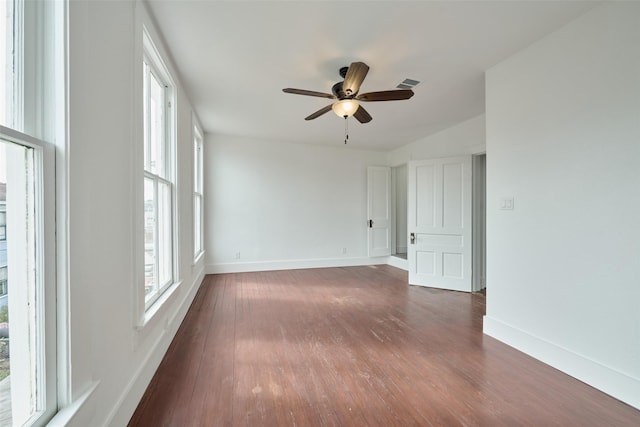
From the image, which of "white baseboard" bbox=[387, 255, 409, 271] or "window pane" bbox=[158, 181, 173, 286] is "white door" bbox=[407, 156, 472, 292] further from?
"window pane" bbox=[158, 181, 173, 286]

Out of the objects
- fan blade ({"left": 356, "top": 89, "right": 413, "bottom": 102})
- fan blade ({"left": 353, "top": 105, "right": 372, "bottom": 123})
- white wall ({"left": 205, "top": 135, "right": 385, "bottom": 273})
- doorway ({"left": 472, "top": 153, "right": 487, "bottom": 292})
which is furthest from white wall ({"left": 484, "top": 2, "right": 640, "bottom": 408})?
white wall ({"left": 205, "top": 135, "right": 385, "bottom": 273})

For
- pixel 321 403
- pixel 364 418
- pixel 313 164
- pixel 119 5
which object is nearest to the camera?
pixel 119 5

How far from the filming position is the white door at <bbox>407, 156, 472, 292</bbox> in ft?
13.5

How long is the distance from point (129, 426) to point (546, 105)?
12.3 feet

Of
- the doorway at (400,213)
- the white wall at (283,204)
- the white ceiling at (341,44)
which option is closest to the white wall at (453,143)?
the white ceiling at (341,44)

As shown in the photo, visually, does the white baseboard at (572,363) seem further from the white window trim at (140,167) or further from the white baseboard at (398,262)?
the white window trim at (140,167)

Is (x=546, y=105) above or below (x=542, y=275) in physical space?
Result: above

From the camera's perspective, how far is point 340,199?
5996mm

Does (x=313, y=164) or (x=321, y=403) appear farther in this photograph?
(x=313, y=164)

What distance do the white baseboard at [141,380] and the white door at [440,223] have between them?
3.64m

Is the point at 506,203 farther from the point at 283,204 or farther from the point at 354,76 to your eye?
the point at 283,204

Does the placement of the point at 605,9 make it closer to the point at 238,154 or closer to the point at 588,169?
the point at 588,169

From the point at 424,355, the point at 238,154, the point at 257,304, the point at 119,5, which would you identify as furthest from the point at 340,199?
the point at 119,5

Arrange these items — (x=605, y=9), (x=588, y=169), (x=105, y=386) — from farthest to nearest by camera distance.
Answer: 1. (x=588, y=169)
2. (x=605, y=9)
3. (x=105, y=386)
